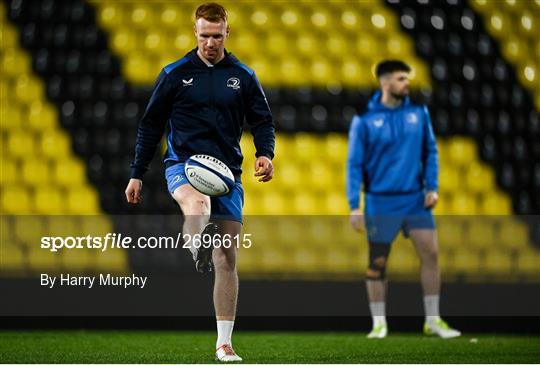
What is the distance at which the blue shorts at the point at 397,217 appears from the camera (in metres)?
3.37

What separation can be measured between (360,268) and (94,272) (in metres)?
1.03

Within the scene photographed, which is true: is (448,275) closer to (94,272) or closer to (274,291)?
(274,291)

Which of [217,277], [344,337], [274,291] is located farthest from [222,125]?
[274,291]

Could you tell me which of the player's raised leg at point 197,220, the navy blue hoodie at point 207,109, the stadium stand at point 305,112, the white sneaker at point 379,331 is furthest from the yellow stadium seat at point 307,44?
the player's raised leg at point 197,220

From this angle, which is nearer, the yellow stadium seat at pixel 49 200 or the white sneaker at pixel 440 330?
the white sneaker at pixel 440 330

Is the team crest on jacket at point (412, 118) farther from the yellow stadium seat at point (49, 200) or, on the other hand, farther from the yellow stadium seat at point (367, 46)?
the yellow stadium seat at point (49, 200)

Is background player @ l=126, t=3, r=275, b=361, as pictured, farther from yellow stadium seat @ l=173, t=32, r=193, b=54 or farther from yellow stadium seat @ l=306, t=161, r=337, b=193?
yellow stadium seat @ l=173, t=32, r=193, b=54

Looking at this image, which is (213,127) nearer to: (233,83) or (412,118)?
(233,83)

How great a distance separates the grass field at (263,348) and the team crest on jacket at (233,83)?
616 mm

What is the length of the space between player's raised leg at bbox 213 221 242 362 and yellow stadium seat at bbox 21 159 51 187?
88.8 inches

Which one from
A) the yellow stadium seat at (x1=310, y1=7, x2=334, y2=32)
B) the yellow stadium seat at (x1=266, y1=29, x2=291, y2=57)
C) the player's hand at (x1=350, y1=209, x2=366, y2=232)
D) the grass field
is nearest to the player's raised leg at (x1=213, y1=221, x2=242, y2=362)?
the grass field

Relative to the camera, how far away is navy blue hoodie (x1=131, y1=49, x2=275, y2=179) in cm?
230

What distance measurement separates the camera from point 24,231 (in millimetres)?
4254

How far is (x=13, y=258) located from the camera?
4.19m
